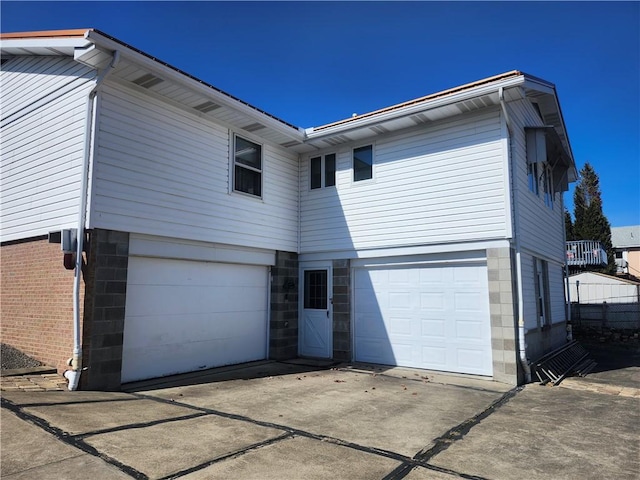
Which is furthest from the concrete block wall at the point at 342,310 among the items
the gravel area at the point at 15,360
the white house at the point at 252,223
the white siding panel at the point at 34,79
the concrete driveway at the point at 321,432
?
the white siding panel at the point at 34,79

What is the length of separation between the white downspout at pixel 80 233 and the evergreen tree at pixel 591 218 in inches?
1171

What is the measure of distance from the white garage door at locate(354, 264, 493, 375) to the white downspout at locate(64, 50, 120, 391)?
19.2ft

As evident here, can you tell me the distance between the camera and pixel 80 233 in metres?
6.70

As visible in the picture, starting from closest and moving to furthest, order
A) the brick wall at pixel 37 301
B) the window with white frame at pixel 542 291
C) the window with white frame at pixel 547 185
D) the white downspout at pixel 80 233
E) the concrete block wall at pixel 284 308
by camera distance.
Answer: the white downspout at pixel 80 233 < the brick wall at pixel 37 301 < the window with white frame at pixel 542 291 < the concrete block wall at pixel 284 308 < the window with white frame at pixel 547 185

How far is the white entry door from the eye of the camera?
10.4 meters

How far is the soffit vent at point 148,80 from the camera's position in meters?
7.29

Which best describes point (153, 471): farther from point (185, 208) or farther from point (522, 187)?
point (522, 187)

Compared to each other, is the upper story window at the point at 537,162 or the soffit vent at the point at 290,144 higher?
the soffit vent at the point at 290,144

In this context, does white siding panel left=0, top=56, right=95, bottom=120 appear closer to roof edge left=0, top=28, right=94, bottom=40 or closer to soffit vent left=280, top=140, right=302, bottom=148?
roof edge left=0, top=28, right=94, bottom=40

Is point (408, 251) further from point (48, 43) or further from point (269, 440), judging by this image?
point (48, 43)

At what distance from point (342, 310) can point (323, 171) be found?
3.56m

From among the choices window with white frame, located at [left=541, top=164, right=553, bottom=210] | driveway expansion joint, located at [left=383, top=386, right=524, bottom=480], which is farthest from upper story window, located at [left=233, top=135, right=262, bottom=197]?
window with white frame, located at [left=541, top=164, right=553, bottom=210]

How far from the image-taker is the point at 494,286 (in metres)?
8.14

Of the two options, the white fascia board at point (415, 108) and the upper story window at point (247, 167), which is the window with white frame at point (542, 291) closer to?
the white fascia board at point (415, 108)
